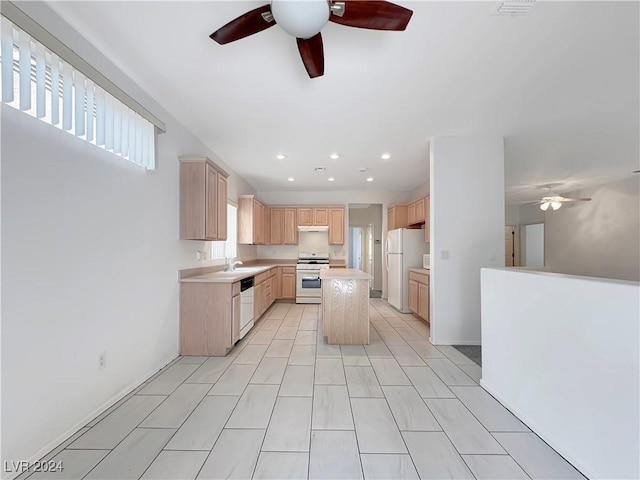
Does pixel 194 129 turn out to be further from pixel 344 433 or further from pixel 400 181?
pixel 400 181

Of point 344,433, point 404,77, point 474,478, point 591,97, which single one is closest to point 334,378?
point 344,433

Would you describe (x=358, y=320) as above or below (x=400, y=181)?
below

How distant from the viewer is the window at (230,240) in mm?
4703

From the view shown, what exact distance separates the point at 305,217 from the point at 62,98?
201 inches

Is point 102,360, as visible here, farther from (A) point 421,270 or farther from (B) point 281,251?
(B) point 281,251

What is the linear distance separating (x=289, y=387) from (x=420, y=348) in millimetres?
1795

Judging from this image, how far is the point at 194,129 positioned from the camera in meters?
3.46

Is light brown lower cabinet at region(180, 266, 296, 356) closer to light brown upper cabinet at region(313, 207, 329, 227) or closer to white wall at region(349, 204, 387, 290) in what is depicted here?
light brown upper cabinet at region(313, 207, 329, 227)

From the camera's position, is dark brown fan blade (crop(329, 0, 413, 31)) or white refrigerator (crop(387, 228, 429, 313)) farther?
white refrigerator (crop(387, 228, 429, 313))

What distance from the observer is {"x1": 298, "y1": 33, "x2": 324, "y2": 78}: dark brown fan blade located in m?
1.68

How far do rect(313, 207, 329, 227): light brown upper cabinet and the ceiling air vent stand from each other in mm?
5110

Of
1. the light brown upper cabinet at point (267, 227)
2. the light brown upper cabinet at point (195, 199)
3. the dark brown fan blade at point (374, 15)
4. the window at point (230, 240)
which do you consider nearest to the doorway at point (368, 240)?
the light brown upper cabinet at point (267, 227)

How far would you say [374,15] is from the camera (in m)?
1.51

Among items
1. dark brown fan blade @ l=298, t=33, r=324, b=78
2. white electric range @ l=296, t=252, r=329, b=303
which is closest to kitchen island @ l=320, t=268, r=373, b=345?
dark brown fan blade @ l=298, t=33, r=324, b=78
